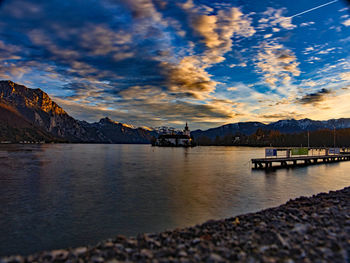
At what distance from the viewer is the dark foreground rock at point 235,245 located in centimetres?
876

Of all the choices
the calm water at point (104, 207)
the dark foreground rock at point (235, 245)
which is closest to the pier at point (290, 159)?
the calm water at point (104, 207)

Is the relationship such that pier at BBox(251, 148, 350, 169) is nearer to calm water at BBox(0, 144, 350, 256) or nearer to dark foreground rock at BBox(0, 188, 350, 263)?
calm water at BBox(0, 144, 350, 256)

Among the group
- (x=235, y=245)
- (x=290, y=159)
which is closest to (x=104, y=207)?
(x=235, y=245)

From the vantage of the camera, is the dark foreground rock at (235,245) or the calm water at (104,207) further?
the calm water at (104,207)

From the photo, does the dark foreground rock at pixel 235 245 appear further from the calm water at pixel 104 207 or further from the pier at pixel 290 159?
the pier at pixel 290 159

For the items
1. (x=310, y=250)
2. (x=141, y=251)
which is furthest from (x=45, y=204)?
(x=310, y=250)

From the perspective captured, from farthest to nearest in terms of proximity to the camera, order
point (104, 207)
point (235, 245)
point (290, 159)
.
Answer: point (290, 159), point (104, 207), point (235, 245)

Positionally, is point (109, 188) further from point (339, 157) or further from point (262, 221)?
point (339, 157)

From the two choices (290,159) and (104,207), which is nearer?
(104,207)

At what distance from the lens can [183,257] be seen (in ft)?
29.1

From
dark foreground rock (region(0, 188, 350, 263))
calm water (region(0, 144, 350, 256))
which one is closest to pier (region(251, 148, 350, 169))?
calm water (region(0, 144, 350, 256))

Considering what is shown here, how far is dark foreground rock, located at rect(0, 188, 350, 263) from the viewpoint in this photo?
8.76m

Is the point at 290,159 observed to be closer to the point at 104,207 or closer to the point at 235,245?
the point at 104,207

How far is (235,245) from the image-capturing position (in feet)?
32.4
